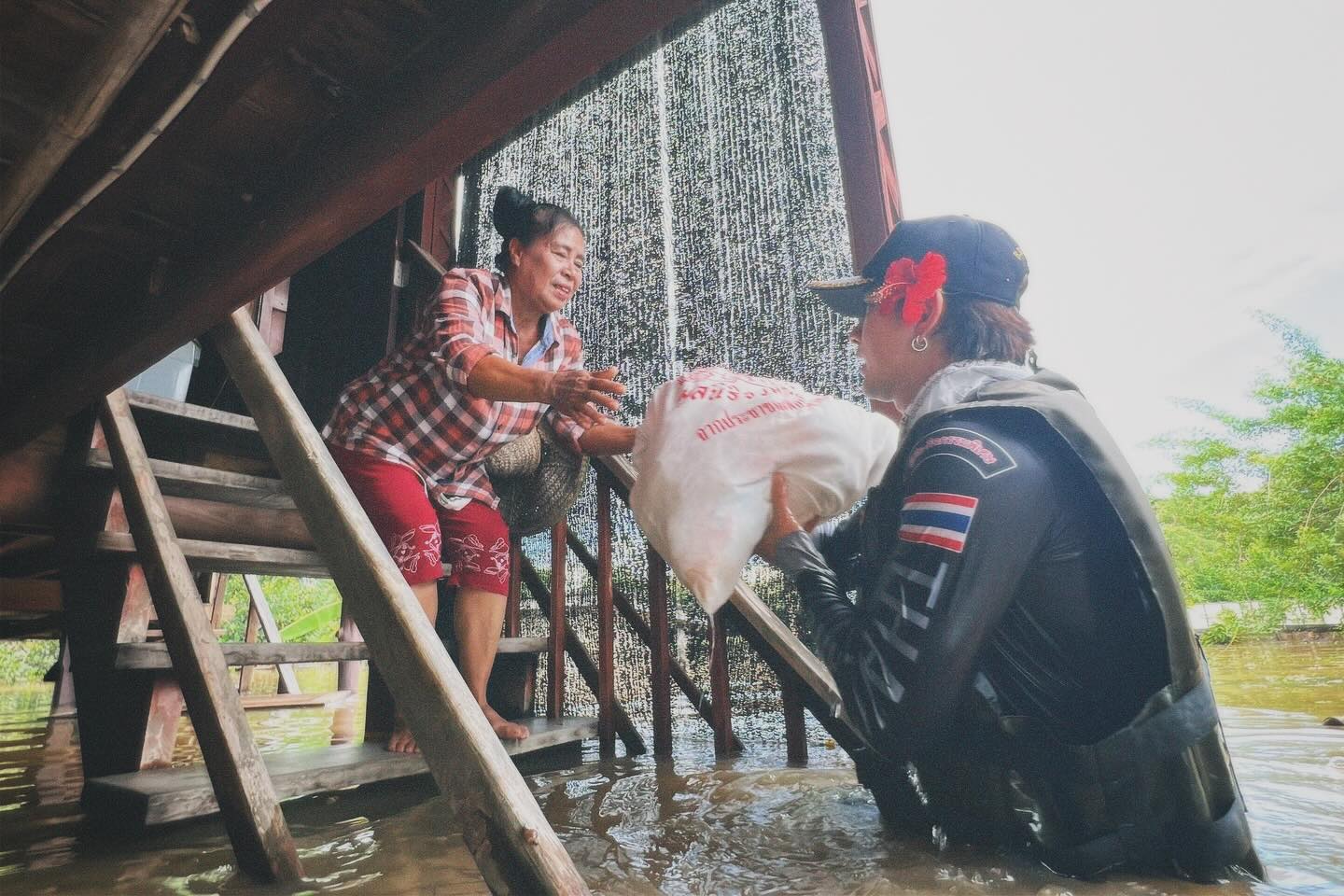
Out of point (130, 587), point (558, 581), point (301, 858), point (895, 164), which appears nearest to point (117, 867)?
point (301, 858)

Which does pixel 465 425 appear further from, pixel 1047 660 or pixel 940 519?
pixel 1047 660

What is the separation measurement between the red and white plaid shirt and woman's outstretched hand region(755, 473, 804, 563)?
961 mm

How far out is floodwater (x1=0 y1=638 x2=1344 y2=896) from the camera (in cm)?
136

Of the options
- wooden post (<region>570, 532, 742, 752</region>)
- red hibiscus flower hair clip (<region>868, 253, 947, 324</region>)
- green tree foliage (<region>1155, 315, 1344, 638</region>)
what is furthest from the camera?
green tree foliage (<region>1155, 315, 1344, 638</region>)

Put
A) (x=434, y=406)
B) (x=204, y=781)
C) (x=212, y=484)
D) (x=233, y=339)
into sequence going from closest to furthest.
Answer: (x=204, y=781), (x=233, y=339), (x=434, y=406), (x=212, y=484)

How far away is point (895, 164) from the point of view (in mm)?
3439

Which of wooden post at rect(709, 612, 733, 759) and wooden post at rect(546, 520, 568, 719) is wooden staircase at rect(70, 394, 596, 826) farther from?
wooden post at rect(709, 612, 733, 759)

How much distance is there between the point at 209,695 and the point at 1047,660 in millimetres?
1735

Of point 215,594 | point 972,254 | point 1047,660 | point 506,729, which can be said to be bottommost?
point 506,729

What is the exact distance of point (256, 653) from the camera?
80.1 inches

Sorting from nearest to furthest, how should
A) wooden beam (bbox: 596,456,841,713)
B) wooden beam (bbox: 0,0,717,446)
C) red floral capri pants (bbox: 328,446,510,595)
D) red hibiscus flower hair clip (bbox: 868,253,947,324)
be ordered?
wooden beam (bbox: 0,0,717,446) < red hibiscus flower hair clip (bbox: 868,253,947,324) < red floral capri pants (bbox: 328,446,510,595) < wooden beam (bbox: 596,456,841,713)

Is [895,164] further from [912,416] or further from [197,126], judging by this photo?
[197,126]

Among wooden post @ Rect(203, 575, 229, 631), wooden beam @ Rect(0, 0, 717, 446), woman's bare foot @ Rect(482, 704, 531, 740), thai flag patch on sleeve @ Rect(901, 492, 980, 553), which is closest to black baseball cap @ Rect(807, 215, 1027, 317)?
thai flag patch on sleeve @ Rect(901, 492, 980, 553)

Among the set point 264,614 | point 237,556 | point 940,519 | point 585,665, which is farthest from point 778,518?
point 264,614
